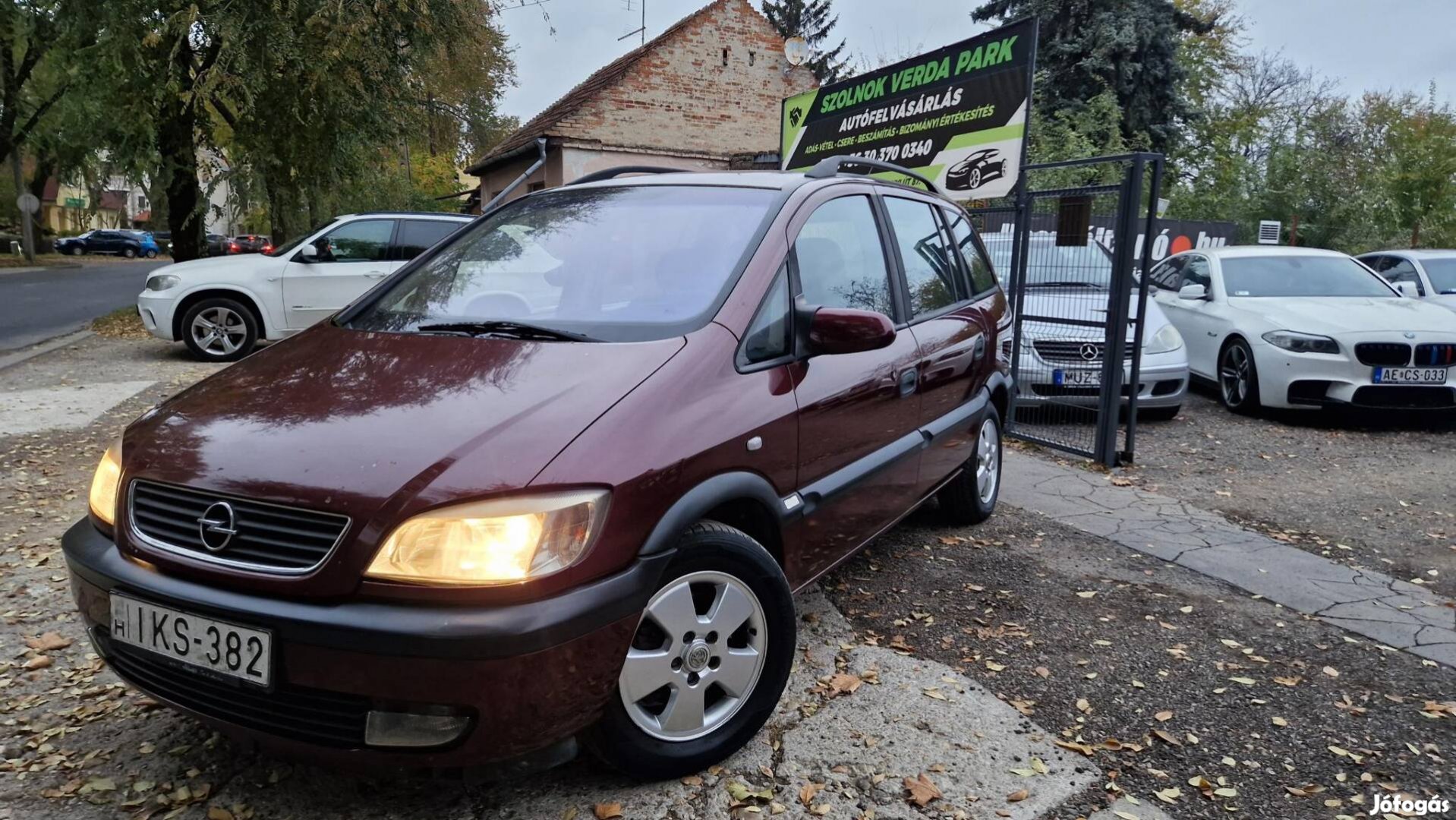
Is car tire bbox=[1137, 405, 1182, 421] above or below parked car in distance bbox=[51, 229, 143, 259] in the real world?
below

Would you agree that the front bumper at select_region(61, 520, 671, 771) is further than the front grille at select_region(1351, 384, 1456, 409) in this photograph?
No

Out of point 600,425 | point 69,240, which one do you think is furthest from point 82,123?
point 69,240

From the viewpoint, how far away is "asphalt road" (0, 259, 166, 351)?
13.3 meters

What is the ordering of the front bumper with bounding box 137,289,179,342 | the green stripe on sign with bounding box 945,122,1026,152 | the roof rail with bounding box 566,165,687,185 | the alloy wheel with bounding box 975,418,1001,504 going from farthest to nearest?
the front bumper with bounding box 137,289,179,342, the green stripe on sign with bounding box 945,122,1026,152, the alloy wheel with bounding box 975,418,1001,504, the roof rail with bounding box 566,165,687,185

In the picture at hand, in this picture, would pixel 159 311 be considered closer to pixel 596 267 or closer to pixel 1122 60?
pixel 596 267

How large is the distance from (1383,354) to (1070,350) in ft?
8.94

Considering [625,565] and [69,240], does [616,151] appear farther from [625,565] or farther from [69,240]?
[69,240]

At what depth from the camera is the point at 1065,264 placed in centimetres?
664

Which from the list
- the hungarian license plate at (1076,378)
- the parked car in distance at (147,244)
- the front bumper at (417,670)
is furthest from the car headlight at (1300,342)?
the parked car in distance at (147,244)

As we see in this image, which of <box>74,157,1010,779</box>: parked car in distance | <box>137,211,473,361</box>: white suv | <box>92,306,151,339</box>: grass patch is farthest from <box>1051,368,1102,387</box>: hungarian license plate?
<box>92,306,151,339</box>: grass patch

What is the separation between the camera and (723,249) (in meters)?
3.04

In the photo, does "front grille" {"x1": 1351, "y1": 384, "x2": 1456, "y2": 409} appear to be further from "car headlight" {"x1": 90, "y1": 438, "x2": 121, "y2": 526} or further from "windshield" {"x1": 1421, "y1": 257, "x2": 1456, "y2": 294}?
"car headlight" {"x1": 90, "y1": 438, "x2": 121, "y2": 526}

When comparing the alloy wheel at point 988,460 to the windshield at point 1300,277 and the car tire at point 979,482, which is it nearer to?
the car tire at point 979,482

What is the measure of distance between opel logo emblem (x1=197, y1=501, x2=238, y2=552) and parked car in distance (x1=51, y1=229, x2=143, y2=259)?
57912 mm
